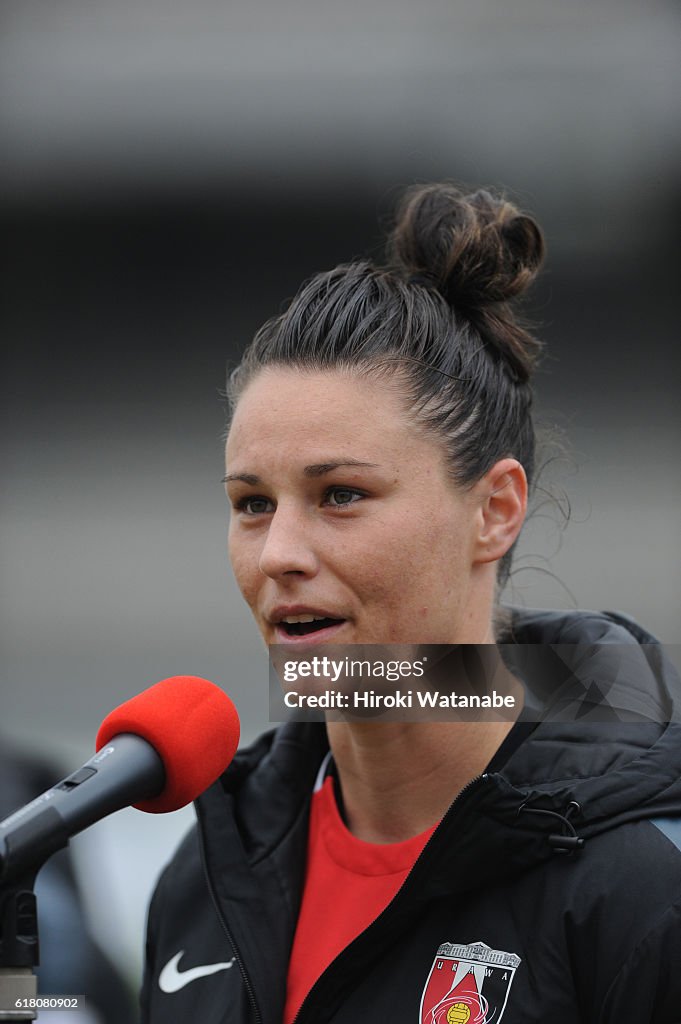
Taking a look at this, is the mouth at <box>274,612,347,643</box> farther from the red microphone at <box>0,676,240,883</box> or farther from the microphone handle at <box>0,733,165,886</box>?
the microphone handle at <box>0,733,165,886</box>

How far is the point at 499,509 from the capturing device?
163cm

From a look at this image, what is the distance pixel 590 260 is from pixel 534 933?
2.40m

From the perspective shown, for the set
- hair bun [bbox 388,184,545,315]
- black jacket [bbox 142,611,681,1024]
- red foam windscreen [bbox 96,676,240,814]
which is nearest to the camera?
red foam windscreen [bbox 96,676,240,814]

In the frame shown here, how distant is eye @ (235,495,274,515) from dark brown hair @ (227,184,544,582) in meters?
0.20

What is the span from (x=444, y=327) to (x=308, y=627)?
1.57 feet

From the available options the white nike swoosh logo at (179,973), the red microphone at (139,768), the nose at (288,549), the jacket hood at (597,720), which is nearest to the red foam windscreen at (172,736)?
the red microphone at (139,768)

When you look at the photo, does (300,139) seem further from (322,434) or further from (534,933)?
(534,933)

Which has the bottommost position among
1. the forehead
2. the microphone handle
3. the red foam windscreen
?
the microphone handle

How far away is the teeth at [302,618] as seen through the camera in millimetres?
1470

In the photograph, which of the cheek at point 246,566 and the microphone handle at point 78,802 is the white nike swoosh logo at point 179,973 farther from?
the microphone handle at point 78,802

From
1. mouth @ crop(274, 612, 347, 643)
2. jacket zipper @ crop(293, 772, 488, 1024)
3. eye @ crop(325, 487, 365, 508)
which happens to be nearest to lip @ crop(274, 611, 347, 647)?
mouth @ crop(274, 612, 347, 643)

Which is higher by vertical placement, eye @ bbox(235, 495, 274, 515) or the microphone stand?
eye @ bbox(235, 495, 274, 515)

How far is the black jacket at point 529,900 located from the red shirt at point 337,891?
0.02 meters

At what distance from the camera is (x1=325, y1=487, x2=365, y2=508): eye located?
4.85ft
